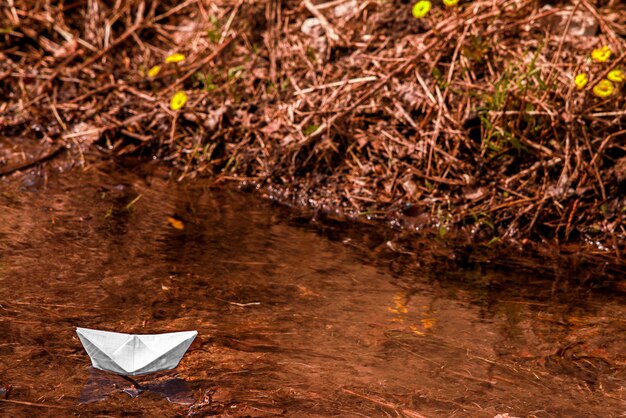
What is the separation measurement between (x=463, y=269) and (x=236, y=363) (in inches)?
48.0

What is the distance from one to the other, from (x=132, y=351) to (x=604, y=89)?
253 cm

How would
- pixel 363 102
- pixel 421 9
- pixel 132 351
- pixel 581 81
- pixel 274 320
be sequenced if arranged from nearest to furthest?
pixel 132 351
pixel 274 320
pixel 581 81
pixel 421 9
pixel 363 102

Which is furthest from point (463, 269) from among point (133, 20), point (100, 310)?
point (133, 20)

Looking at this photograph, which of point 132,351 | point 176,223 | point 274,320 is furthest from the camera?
point 176,223

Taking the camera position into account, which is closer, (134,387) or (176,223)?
(134,387)

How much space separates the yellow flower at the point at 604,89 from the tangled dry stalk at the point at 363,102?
50 millimetres

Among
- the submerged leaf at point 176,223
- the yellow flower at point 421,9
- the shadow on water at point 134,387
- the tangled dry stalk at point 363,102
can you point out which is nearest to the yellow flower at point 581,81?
the tangled dry stalk at point 363,102

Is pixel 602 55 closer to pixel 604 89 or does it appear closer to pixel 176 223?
pixel 604 89

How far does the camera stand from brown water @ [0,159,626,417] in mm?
1821

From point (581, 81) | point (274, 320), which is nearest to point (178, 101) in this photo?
point (274, 320)

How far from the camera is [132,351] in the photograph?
173 centimetres

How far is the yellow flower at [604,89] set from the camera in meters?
3.33

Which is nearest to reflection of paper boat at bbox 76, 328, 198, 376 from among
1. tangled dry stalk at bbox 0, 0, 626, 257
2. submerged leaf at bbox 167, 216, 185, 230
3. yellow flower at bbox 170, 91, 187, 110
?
submerged leaf at bbox 167, 216, 185, 230

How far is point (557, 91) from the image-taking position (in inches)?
137
